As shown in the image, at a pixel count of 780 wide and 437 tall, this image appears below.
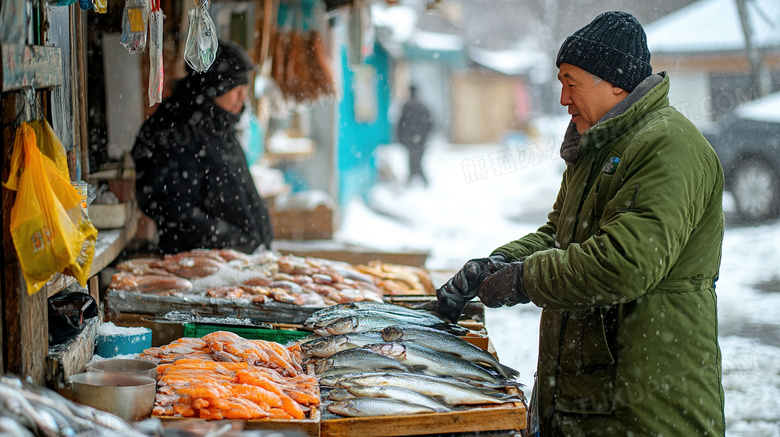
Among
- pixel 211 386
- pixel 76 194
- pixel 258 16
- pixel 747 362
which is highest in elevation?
pixel 258 16

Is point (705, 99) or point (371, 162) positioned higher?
point (705, 99)

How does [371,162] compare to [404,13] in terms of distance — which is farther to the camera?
[404,13]

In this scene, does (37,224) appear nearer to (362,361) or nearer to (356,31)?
(362,361)

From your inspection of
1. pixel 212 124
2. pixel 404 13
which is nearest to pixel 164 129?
pixel 212 124

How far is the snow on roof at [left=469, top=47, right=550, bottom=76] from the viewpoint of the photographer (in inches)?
1576

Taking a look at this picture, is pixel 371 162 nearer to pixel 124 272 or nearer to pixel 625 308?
pixel 124 272

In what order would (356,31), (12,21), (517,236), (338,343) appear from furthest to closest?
(517,236) → (356,31) → (338,343) → (12,21)

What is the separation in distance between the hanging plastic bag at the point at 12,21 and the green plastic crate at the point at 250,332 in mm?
1927

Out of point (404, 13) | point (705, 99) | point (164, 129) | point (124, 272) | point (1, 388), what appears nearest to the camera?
point (1, 388)

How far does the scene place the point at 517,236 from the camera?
14.2m

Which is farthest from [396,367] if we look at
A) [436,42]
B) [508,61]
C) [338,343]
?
[508,61]

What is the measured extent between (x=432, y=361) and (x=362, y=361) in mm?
304

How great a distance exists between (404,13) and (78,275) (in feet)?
104

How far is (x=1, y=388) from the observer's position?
1819 millimetres
